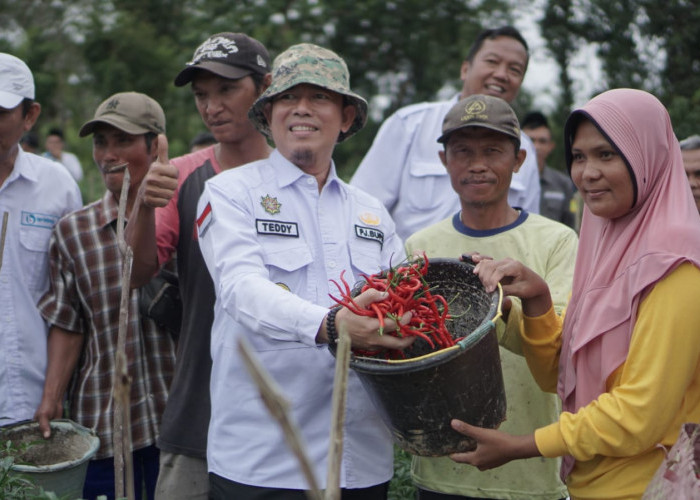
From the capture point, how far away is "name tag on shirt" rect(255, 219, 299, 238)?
305cm

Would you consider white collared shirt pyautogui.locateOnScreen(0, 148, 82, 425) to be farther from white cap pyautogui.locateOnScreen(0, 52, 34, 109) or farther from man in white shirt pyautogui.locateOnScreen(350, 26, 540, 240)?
man in white shirt pyautogui.locateOnScreen(350, 26, 540, 240)

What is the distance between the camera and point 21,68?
13.3ft

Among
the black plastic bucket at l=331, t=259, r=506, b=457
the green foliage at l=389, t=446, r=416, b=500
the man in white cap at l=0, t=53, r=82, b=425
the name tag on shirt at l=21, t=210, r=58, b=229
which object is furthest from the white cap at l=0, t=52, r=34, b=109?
the green foliage at l=389, t=446, r=416, b=500

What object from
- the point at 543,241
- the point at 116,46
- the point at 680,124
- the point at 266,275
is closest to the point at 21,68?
the point at 266,275

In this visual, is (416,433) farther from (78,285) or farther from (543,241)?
(78,285)

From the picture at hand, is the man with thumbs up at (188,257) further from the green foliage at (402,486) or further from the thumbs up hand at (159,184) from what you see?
the green foliage at (402,486)

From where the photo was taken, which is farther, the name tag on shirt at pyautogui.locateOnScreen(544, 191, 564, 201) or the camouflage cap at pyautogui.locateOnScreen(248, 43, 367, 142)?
the name tag on shirt at pyautogui.locateOnScreen(544, 191, 564, 201)

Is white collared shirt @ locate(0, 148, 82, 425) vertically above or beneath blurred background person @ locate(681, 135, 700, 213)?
beneath

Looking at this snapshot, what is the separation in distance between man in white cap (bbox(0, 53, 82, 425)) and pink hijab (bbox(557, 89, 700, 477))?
7.83 ft

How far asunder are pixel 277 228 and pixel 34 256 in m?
1.48

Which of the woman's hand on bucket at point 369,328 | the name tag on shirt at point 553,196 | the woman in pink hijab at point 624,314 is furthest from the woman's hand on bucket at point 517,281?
the name tag on shirt at point 553,196

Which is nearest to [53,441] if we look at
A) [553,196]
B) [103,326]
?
[103,326]

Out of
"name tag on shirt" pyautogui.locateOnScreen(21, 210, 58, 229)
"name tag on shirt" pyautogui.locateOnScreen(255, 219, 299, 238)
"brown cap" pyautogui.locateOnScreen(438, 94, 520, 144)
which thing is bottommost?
"name tag on shirt" pyautogui.locateOnScreen(21, 210, 58, 229)

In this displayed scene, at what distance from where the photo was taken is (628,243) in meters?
2.73
